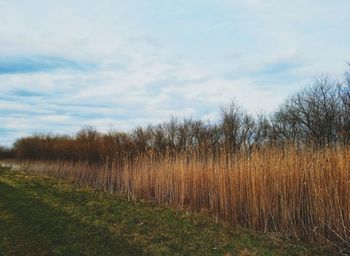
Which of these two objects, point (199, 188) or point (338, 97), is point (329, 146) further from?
point (338, 97)

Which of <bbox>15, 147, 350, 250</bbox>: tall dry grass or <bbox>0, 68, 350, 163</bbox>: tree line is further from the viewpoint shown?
<bbox>0, 68, 350, 163</bbox>: tree line

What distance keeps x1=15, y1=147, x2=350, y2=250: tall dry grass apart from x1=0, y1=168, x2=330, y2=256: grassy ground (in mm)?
442

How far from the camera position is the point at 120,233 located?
691 cm

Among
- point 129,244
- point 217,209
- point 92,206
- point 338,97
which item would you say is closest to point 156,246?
point 129,244

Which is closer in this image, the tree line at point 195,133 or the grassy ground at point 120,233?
the grassy ground at point 120,233

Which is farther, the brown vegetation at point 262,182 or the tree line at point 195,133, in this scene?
the tree line at point 195,133

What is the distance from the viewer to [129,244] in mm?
6242

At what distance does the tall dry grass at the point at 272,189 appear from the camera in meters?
5.99

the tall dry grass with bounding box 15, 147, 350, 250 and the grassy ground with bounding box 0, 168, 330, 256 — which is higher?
the tall dry grass with bounding box 15, 147, 350, 250

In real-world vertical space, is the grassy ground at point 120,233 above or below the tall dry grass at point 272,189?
below

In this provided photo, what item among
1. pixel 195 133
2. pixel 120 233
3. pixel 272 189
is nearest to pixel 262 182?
pixel 272 189

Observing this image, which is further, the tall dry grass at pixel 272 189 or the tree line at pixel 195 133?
the tree line at pixel 195 133

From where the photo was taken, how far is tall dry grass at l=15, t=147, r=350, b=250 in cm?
599

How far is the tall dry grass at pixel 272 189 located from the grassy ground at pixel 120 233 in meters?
0.44
